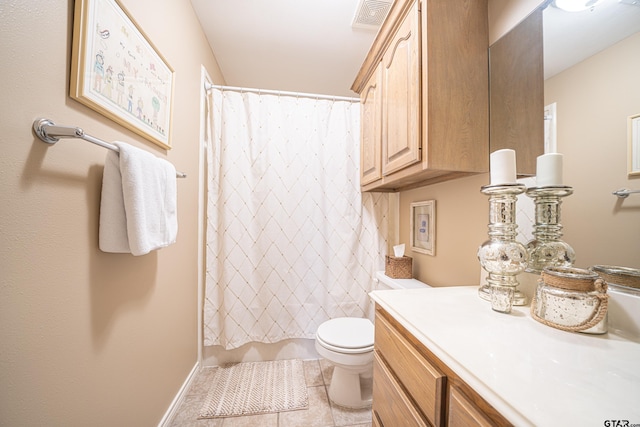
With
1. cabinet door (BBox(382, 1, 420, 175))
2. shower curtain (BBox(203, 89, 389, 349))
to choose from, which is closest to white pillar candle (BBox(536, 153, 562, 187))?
cabinet door (BBox(382, 1, 420, 175))

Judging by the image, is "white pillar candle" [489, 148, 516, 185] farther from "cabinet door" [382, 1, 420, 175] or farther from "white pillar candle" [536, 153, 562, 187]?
"cabinet door" [382, 1, 420, 175]

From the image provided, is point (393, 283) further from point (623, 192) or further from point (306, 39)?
point (306, 39)

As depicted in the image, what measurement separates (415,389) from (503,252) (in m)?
0.53

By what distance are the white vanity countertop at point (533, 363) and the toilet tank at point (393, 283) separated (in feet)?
2.12

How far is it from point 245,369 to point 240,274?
703 mm

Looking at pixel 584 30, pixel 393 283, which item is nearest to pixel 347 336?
pixel 393 283

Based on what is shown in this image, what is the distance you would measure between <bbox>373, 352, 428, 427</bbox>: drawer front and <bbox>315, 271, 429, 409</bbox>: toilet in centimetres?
35

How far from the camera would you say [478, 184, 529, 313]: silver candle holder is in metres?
0.73

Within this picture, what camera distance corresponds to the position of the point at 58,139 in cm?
61

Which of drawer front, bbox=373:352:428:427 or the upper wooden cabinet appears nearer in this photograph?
drawer front, bbox=373:352:428:427

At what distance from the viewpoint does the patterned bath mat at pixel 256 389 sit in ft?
4.26

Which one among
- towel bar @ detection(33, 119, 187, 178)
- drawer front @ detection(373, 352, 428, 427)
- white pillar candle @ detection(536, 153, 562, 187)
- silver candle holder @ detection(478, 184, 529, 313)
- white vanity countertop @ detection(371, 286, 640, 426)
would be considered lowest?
drawer front @ detection(373, 352, 428, 427)

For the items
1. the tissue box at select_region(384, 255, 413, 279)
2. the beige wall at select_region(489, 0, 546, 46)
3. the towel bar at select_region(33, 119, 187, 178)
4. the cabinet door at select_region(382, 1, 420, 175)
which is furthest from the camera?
the tissue box at select_region(384, 255, 413, 279)

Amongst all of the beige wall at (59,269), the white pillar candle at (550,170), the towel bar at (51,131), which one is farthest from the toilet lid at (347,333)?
the towel bar at (51,131)
